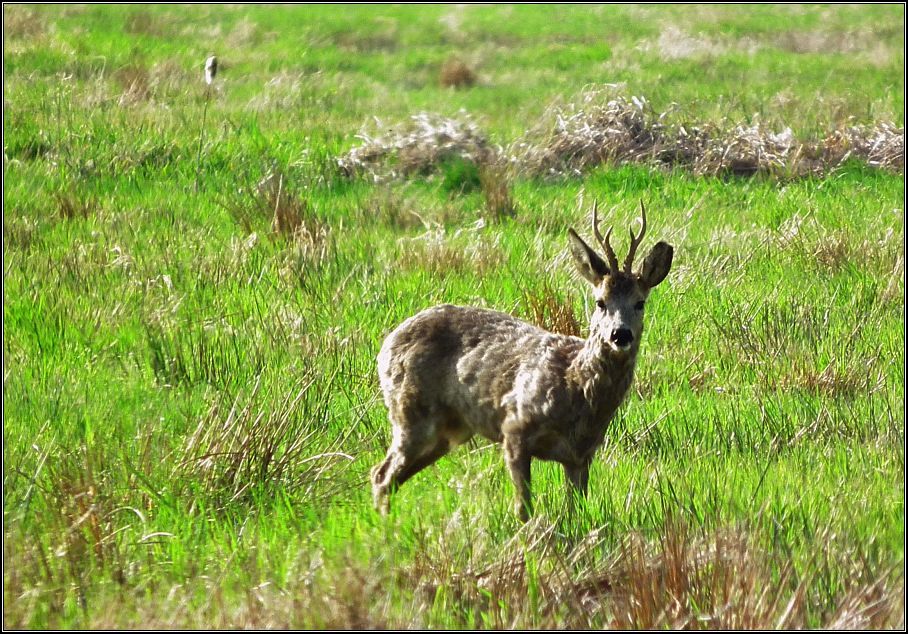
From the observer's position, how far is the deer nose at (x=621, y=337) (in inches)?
205

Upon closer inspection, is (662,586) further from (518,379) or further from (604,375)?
(518,379)

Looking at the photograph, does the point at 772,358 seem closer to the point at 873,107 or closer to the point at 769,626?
the point at 769,626

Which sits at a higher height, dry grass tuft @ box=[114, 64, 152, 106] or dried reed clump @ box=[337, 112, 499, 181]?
dry grass tuft @ box=[114, 64, 152, 106]

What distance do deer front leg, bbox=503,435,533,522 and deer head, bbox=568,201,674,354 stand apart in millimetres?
547

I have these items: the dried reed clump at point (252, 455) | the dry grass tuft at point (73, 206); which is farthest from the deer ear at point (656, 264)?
the dry grass tuft at point (73, 206)

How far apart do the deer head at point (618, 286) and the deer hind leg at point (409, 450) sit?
2.81ft

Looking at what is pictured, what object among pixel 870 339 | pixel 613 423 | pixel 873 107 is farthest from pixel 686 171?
pixel 613 423

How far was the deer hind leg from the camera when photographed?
5664mm

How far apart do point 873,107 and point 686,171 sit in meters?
3.82

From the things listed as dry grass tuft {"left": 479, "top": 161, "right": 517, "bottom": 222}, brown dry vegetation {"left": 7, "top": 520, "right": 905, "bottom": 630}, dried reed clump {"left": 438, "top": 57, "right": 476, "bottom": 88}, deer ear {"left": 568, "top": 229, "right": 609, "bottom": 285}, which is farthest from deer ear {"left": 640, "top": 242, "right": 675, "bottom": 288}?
dried reed clump {"left": 438, "top": 57, "right": 476, "bottom": 88}

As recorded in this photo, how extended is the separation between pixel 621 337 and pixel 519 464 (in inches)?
26.9

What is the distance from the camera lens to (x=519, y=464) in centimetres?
534

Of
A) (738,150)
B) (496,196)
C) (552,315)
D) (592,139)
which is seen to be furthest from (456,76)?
(552,315)

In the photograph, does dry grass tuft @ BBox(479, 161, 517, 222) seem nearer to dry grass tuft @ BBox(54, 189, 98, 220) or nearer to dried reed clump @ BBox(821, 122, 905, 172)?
dry grass tuft @ BBox(54, 189, 98, 220)
